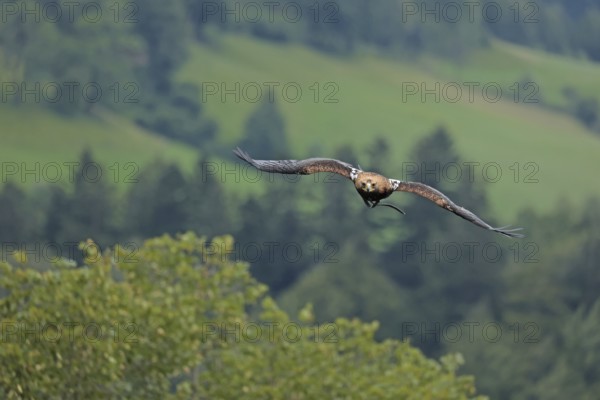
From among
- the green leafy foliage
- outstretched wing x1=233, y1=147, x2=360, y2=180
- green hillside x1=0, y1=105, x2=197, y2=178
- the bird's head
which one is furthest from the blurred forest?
the bird's head

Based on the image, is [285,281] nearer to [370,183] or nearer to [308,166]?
[308,166]

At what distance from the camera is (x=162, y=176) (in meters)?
156

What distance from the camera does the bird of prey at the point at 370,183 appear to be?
2089 cm

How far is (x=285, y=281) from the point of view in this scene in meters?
145

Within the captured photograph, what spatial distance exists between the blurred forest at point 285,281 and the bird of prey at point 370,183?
16.5 meters

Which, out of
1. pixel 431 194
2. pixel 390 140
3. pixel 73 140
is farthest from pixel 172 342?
pixel 390 140

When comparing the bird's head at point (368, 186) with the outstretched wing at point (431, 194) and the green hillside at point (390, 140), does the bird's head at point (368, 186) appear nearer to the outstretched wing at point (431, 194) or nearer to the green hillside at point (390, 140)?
the outstretched wing at point (431, 194)

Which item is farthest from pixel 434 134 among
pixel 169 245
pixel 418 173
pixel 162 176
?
pixel 169 245

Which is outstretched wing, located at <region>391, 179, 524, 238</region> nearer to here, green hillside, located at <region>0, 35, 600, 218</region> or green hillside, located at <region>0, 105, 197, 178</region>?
green hillside, located at <region>0, 35, 600, 218</region>

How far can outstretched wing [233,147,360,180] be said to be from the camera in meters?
21.3

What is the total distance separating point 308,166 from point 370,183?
4.58ft

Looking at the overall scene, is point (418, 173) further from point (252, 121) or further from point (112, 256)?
point (112, 256)

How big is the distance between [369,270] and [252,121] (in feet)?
204

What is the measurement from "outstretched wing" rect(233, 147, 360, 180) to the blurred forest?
16.3 meters
